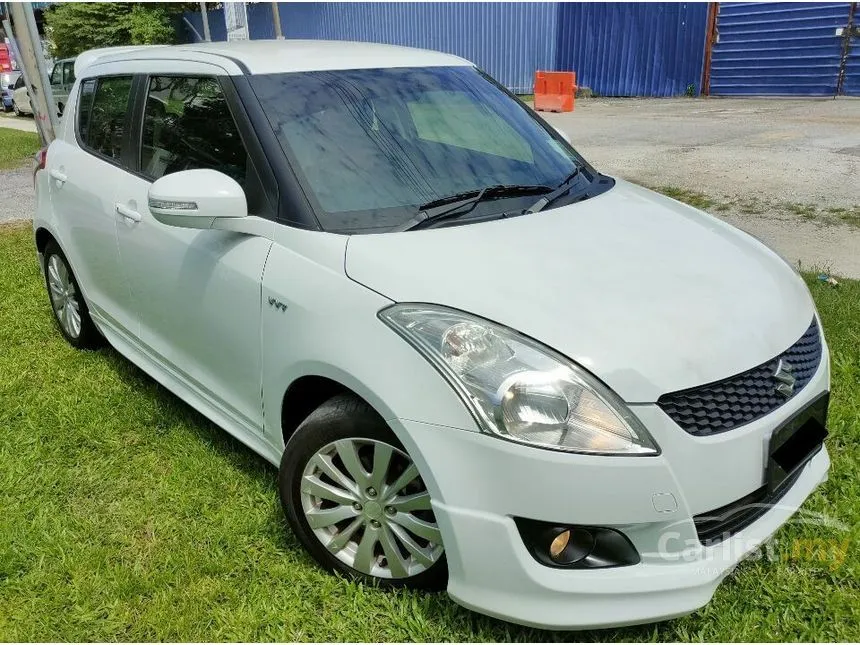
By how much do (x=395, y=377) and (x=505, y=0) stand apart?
20974mm

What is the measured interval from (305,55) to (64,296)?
239 cm

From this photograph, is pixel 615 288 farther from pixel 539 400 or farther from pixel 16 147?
pixel 16 147

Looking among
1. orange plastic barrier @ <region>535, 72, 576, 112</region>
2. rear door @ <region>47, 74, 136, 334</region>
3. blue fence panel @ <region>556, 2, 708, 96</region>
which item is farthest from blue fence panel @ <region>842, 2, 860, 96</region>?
rear door @ <region>47, 74, 136, 334</region>

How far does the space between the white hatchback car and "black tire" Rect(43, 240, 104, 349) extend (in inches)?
39.3

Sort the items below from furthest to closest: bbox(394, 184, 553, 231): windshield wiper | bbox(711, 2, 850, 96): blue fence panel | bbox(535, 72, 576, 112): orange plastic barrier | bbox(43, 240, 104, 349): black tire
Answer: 1. bbox(711, 2, 850, 96): blue fence panel
2. bbox(535, 72, 576, 112): orange plastic barrier
3. bbox(43, 240, 104, 349): black tire
4. bbox(394, 184, 553, 231): windshield wiper

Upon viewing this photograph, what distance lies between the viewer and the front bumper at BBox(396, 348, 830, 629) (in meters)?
1.92

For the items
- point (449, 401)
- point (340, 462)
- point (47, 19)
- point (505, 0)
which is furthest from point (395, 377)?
point (47, 19)

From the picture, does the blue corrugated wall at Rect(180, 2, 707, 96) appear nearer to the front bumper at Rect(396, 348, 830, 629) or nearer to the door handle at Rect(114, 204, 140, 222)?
the door handle at Rect(114, 204, 140, 222)

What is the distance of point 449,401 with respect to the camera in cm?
198

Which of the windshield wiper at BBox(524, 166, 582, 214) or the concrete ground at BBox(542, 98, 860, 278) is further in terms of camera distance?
the concrete ground at BBox(542, 98, 860, 278)

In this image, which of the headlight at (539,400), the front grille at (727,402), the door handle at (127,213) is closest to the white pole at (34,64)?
the door handle at (127,213)

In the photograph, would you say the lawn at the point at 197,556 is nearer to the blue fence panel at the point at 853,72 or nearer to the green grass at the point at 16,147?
the green grass at the point at 16,147

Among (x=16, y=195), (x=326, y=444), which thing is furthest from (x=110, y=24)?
(x=326, y=444)

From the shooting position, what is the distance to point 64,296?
4.49 m
